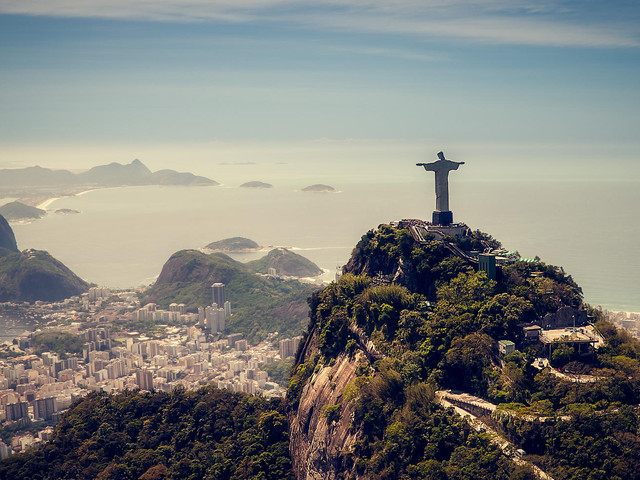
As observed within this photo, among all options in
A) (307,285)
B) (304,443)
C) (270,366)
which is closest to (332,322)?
(304,443)

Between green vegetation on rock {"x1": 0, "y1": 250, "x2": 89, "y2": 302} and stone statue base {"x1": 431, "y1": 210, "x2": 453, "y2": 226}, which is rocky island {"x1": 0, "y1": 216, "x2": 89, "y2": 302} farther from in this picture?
stone statue base {"x1": 431, "y1": 210, "x2": 453, "y2": 226}

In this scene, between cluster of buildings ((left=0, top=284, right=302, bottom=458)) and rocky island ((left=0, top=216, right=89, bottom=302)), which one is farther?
rocky island ((left=0, top=216, right=89, bottom=302))

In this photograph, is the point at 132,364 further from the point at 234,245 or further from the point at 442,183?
the point at 234,245

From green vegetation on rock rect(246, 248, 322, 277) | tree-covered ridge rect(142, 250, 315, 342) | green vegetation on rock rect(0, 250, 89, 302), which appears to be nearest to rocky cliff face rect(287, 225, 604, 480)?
tree-covered ridge rect(142, 250, 315, 342)

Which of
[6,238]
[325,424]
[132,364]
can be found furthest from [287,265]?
[325,424]

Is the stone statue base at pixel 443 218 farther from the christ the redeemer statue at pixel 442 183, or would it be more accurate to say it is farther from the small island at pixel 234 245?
the small island at pixel 234 245

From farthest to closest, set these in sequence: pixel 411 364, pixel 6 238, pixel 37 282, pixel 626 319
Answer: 1. pixel 6 238
2. pixel 37 282
3. pixel 626 319
4. pixel 411 364

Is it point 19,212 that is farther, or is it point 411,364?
point 19,212
